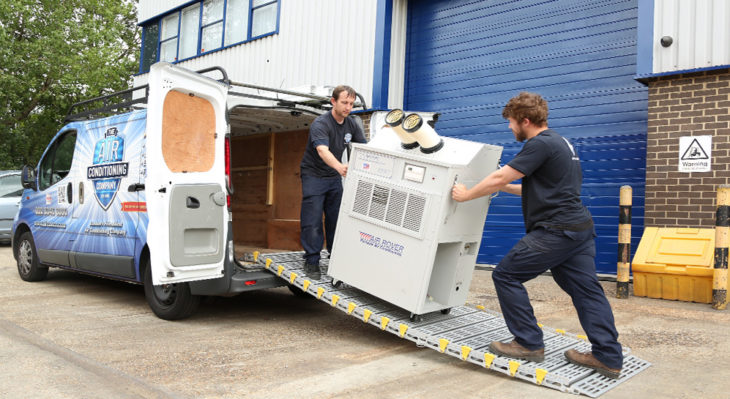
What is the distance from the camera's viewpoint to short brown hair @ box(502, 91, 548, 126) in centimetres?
382

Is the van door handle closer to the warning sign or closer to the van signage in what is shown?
the van signage

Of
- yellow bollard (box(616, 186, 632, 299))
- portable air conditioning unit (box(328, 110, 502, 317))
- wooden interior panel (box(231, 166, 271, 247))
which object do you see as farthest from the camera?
wooden interior panel (box(231, 166, 271, 247))

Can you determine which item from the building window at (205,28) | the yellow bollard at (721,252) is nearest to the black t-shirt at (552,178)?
the yellow bollard at (721,252)

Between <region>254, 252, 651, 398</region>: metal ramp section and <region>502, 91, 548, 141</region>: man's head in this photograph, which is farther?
<region>502, 91, 548, 141</region>: man's head

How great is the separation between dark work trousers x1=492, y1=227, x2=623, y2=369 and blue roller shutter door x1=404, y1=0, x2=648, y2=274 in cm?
439

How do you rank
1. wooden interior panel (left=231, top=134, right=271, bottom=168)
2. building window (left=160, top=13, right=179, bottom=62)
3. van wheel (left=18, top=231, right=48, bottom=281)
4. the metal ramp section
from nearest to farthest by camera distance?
1. the metal ramp section
2. van wheel (left=18, top=231, right=48, bottom=281)
3. wooden interior panel (left=231, top=134, right=271, bottom=168)
4. building window (left=160, top=13, right=179, bottom=62)

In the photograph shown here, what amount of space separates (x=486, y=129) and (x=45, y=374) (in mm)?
7359

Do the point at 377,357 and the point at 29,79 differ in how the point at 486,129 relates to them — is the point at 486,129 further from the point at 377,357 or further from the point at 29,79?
the point at 29,79

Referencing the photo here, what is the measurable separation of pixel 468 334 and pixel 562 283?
33.5 inches

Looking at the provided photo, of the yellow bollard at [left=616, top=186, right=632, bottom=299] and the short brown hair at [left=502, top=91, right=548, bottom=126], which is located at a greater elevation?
the short brown hair at [left=502, top=91, right=548, bottom=126]

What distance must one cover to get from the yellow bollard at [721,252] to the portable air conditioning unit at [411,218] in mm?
2853

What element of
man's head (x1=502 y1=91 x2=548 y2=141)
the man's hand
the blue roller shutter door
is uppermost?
the blue roller shutter door

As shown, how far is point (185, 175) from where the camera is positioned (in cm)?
498

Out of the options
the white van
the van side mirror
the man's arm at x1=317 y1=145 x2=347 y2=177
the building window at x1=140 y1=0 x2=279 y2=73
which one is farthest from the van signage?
the building window at x1=140 y1=0 x2=279 y2=73
